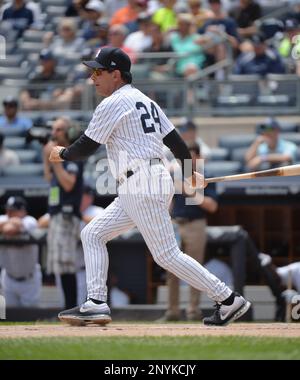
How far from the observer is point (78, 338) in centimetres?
644

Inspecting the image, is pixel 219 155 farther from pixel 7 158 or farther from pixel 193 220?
pixel 7 158

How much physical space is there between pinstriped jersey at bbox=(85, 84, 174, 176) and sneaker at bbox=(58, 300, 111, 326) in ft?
2.80

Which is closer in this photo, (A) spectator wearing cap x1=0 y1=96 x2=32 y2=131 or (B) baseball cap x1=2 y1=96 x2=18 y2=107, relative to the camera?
(B) baseball cap x1=2 y1=96 x2=18 y2=107

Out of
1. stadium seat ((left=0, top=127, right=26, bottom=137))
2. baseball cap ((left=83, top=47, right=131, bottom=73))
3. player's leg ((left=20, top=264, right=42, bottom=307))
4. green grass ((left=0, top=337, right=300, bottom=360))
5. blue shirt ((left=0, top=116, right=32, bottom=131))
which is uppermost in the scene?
baseball cap ((left=83, top=47, right=131, bottom=73))

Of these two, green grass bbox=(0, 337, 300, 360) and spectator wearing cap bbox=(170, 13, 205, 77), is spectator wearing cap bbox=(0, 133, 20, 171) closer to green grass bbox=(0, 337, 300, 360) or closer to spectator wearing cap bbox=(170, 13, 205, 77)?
spectator wearing cap bbox=(170, 13, 205, 77)

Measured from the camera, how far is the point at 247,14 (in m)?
14.0

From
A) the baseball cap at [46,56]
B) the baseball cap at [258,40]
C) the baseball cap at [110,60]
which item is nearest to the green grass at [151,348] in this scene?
the baseball cap at [110,60]

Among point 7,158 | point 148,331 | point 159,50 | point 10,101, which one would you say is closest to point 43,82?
point 10,101

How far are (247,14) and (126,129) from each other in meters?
7.55

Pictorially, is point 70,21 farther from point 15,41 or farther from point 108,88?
point 108,88

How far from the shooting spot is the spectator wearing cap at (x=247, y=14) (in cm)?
1397

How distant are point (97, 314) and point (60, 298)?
12.2ft

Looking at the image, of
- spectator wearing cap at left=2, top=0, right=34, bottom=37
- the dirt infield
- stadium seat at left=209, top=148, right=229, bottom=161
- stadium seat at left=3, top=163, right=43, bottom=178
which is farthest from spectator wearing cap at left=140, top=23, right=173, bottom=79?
the dirt infield

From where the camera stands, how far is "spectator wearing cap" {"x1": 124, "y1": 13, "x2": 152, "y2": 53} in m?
13.3
